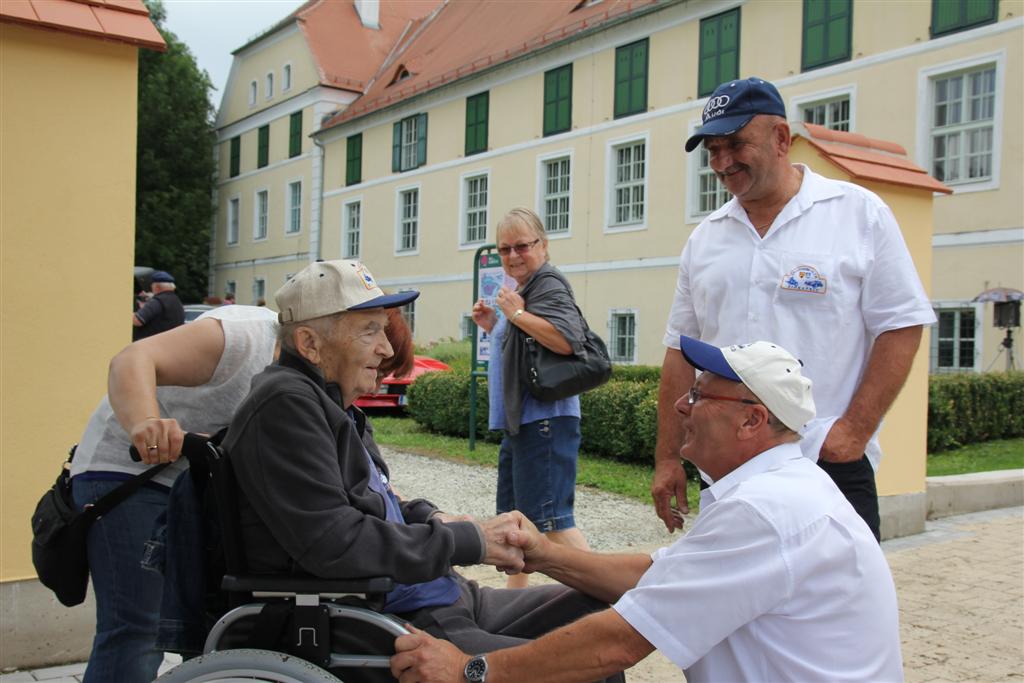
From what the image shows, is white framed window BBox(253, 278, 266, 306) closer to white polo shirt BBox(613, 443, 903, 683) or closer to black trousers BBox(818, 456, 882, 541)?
black trousers BBox(818, 456, 882, 541)

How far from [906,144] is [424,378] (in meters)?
10.4

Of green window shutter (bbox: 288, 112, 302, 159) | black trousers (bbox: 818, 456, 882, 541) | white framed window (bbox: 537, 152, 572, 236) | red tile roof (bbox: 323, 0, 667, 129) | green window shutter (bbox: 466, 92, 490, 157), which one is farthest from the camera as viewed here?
green window shutter (bbox: 288, 112, 302, 159)

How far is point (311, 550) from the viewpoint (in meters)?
2.27

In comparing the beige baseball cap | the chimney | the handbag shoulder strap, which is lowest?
the handbag shoulder strap

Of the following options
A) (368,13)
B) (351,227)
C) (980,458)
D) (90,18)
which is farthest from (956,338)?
(368,13)

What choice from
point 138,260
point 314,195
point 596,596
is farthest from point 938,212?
point 138,260

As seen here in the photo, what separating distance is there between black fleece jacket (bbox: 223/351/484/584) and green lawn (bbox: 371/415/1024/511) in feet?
18.8

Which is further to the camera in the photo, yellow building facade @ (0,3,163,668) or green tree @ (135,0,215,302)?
green tree @ (135,0,215,302)

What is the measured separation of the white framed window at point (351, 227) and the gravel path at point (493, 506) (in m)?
25.0

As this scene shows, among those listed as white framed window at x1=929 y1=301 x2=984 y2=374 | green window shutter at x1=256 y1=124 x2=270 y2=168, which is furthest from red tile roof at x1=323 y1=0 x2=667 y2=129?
white framed window at x1=929 y1=301 x2=984 y2=374

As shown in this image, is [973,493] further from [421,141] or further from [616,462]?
[421,141]

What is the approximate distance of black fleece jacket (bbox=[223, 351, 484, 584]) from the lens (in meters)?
2.27

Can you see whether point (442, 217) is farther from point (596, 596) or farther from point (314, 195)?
point (596, 596)

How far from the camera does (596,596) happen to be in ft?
8.58
